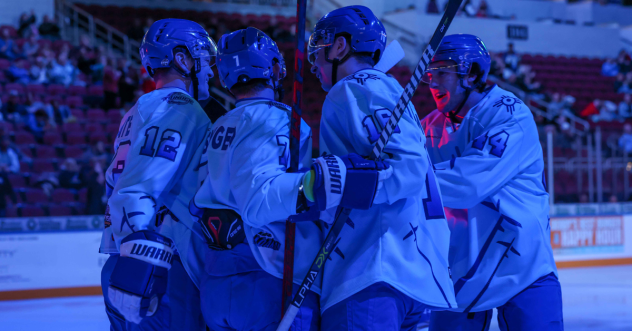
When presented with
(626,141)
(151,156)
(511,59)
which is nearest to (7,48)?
(151,156)

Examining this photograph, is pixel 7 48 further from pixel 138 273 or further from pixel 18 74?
pixel 138 273

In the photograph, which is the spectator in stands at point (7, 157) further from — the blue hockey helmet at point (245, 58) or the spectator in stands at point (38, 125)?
the blue hockey helmet at point (245, 58)

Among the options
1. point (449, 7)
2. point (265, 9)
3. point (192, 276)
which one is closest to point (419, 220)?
point (449, 7)

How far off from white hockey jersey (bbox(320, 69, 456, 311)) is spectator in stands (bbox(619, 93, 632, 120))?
499 inches

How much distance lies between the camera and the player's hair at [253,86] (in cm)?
186

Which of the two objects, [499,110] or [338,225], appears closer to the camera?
[338,225]

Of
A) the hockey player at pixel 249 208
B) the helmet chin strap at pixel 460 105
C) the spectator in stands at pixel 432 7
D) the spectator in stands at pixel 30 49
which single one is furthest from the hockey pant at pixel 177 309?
the spectator in stands at pixel 432 7

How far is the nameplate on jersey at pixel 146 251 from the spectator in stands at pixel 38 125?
258 inches

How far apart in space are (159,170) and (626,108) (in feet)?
42.6

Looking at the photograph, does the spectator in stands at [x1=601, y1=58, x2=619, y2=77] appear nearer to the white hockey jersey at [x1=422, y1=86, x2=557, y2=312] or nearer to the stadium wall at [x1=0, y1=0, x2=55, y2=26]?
the stadium wall at [x1=0, y1=0, x2=55, y2=26]

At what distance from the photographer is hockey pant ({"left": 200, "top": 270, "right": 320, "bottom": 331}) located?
1.68m

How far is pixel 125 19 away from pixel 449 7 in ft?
38.4

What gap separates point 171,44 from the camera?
2.22 metres

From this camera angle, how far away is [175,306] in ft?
6.88
